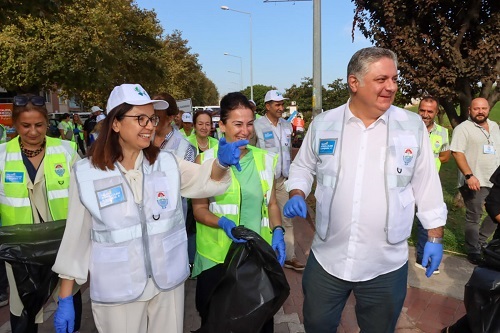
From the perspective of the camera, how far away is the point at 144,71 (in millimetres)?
26078

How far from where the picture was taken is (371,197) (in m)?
2.09

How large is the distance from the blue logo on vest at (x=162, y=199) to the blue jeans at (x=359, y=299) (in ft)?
2.89

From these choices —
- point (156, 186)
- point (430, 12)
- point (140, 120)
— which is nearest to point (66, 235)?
point (156, 186)

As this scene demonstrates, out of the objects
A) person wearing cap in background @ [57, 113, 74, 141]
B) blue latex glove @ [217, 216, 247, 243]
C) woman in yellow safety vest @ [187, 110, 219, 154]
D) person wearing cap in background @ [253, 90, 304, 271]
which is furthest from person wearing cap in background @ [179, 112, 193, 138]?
person wearing cap in background @ [57, 113, 74, 141]

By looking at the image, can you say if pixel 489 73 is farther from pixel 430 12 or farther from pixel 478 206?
pixel 478 206

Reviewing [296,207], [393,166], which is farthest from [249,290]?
[393,166]

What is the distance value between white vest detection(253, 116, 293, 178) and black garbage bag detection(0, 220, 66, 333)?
2867 millimetres

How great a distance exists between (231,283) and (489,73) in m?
5.33

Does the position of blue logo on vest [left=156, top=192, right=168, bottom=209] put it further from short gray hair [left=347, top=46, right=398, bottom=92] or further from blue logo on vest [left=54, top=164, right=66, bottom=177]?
blue logo on vest [left=54, top=164, right=66, bottom=177]

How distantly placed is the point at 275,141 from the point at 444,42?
8.67ft

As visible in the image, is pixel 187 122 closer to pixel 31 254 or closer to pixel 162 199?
pixel 31 254

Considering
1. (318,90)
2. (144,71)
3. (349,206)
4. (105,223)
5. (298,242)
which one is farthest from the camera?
(144,71)

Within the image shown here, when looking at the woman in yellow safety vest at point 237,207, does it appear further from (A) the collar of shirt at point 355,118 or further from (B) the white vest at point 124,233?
(A) the collar of shirt at point 355,118

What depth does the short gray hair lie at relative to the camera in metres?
2.03
